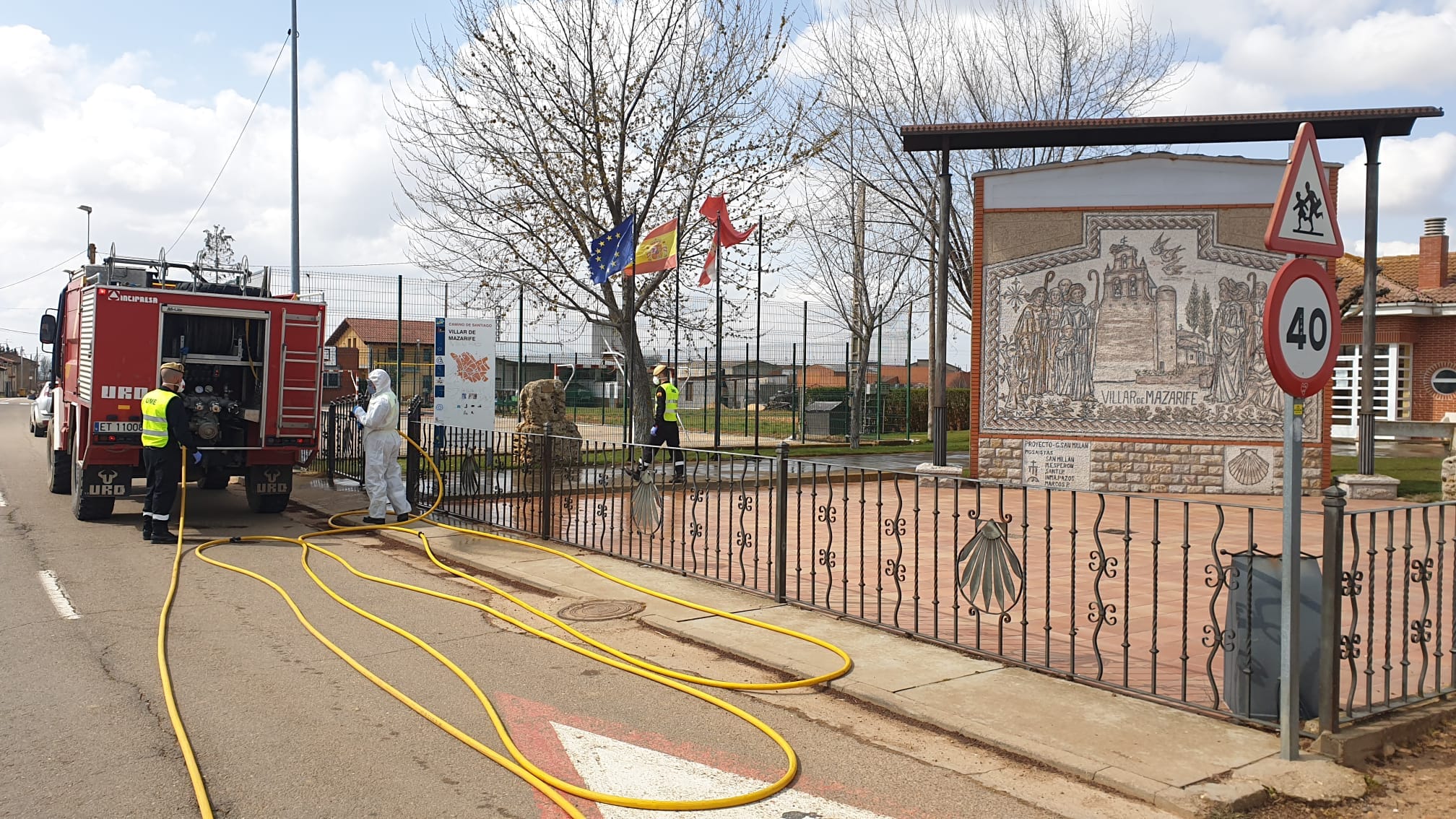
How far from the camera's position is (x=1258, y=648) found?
5.44 meters

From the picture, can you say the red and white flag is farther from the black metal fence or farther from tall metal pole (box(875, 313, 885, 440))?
tall metal pole (box(875, 313, 885, 440))

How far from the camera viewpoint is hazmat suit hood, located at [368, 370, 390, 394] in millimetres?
12250

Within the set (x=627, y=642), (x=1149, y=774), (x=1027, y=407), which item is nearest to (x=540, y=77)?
(x=1027, y=407)

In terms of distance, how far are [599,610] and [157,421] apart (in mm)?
5888

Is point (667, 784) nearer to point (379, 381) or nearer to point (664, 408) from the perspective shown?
point (379, 381)

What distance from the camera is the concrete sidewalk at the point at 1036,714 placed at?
15.7 feet

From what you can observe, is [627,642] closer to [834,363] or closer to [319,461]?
[319,461]

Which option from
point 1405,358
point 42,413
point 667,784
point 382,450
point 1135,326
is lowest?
point 667,784

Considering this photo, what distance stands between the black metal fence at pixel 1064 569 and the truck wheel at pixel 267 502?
63.0 inches

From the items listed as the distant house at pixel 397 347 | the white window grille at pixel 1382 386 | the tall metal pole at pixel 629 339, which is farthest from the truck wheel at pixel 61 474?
the white window grille at pixel 1382 386

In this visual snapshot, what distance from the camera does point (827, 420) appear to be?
29.3 metres

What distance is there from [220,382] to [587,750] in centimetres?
1054

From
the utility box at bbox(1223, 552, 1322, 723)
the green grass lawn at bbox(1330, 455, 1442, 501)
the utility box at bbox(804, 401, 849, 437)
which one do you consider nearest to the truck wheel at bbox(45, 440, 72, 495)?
the utility box at bbox(1223, 552, 1322, 723)

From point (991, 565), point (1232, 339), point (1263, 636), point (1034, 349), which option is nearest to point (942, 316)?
point (1034, 349)
